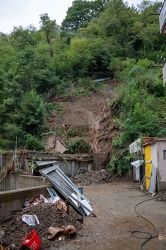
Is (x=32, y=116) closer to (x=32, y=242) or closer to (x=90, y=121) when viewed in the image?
(x=90, y=121)

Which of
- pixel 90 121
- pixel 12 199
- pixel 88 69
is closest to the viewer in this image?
pixel 12 199

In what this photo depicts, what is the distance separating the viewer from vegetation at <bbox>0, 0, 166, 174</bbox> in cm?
1998

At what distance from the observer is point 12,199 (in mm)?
6051

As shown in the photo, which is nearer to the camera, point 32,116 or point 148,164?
point 148,164

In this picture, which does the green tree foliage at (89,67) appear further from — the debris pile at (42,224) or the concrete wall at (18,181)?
the debris pile at (42,224)

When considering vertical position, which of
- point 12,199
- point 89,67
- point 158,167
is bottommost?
point 12,199

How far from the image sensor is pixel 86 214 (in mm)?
6781

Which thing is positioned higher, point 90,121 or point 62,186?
point 90,121

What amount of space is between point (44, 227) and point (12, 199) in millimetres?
1351

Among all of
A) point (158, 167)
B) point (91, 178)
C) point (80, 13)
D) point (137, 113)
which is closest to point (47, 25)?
point (80, 13)

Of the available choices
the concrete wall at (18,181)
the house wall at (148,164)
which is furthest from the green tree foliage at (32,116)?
the house wall at (148,164)

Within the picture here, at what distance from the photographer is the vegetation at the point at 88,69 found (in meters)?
20.0

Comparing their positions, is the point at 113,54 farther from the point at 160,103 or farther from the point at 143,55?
the point at 160,103

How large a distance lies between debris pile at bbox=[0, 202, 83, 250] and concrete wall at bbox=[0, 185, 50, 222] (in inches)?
8.2
